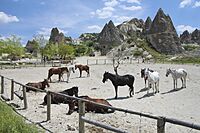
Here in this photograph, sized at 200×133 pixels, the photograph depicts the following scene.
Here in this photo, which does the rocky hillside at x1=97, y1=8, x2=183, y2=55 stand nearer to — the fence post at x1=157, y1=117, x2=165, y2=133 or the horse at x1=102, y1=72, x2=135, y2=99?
the horse at x1=102, y1=72, x2=135, y2=99

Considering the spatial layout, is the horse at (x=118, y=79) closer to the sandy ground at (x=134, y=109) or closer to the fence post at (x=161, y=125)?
the sandy ground at (x=134, y=109)

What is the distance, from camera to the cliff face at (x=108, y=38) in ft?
435

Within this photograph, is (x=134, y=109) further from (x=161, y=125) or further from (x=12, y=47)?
(x=12, y=47)

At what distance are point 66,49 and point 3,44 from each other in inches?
746

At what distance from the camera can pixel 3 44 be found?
75938mm

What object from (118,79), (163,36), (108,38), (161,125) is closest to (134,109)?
(118,79)

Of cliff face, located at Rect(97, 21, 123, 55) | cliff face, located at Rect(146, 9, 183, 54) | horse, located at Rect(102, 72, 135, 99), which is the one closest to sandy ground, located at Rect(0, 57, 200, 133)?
horse, located at Rect(102, 72, 135, 99)

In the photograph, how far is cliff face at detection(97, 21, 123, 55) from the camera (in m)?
133

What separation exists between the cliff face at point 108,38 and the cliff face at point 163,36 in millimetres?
14952

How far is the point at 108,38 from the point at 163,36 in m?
25.2

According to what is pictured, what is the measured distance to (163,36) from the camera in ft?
420

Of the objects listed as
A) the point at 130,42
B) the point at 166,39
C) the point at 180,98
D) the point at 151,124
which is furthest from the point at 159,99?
the point at 166,39

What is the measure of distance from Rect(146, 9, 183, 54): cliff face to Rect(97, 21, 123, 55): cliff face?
49.1 feet

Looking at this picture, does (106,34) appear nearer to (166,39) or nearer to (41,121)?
(166,39)
